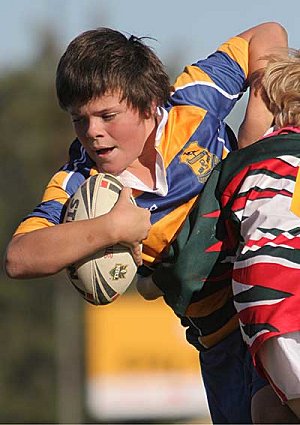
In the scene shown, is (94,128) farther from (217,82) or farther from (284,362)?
(284,362)

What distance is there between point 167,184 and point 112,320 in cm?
1864

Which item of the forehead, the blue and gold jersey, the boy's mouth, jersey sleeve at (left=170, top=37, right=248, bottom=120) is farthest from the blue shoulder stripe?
jersey sleeve at (left=170, top=37, right=248, bottom=120)

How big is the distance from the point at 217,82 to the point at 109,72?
525 millimetres

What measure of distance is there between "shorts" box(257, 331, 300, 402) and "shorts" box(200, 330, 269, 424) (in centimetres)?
91

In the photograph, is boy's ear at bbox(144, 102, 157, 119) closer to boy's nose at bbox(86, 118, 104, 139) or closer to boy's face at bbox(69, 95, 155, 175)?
boy's face at bbox(69, 95, 155, 175)

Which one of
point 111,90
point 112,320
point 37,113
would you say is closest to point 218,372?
point 111,90

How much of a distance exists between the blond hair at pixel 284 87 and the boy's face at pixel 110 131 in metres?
0.59

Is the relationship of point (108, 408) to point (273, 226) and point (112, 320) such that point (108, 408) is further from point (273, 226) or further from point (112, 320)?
point (273, 226)

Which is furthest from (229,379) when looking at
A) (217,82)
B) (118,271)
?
(217,82)

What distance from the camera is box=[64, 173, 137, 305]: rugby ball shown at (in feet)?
16.8

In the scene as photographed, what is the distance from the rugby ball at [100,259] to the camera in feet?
16.8

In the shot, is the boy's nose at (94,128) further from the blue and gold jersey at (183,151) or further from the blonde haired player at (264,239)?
the blonde haired player at (264,239)

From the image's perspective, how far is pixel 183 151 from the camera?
5.52m

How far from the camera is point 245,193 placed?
15.4ft
